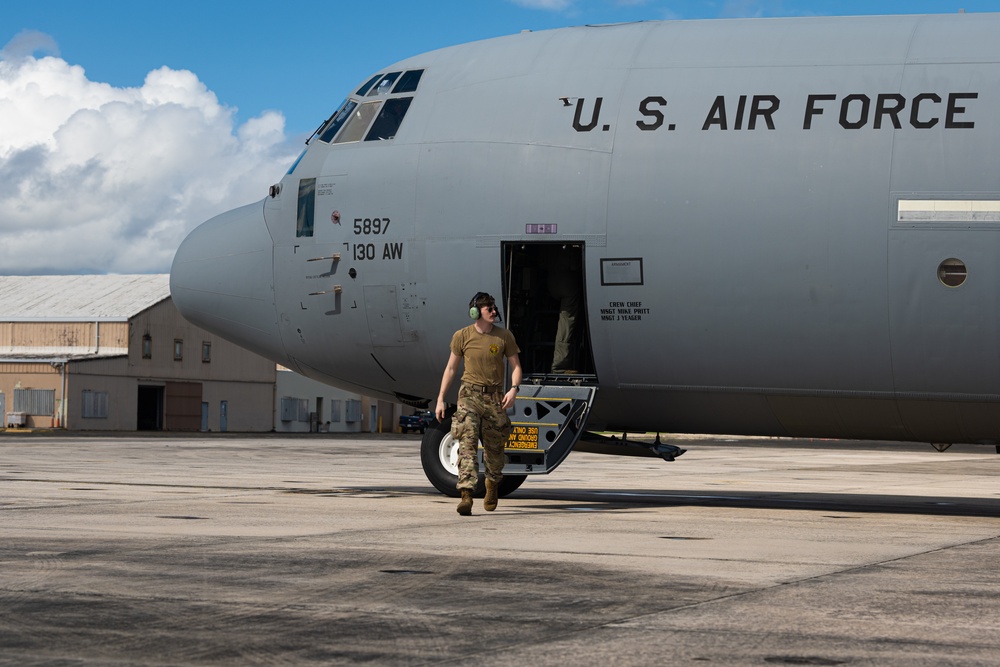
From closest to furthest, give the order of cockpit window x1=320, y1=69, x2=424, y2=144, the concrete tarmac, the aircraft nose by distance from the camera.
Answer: the concrete tarmac, cockpit window x1=320, y1=69, x2=424, y2=144, the aircraft nose

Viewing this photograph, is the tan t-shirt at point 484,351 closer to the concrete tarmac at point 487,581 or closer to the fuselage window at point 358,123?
the concrete tarmac at point 487,581

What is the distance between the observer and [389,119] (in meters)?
16.9

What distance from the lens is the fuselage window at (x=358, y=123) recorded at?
1708cm

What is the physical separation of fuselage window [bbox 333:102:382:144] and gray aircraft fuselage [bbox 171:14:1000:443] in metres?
0.04

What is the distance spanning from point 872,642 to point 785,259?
7933 millimetres

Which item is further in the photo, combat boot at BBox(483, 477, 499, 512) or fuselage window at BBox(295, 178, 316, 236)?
fuselage window at BBox(295, 178, 316, 236)

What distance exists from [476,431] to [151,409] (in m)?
62.8

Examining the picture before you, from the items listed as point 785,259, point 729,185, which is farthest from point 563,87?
point 785,259

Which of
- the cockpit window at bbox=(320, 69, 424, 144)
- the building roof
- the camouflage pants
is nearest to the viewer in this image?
the camouflage pants

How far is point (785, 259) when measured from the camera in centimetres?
1448

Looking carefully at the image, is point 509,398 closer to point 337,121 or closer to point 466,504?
point 466,504

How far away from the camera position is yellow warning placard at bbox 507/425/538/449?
15328mm

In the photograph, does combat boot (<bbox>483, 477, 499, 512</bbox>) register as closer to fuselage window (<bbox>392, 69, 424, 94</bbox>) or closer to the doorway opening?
the doorway opening

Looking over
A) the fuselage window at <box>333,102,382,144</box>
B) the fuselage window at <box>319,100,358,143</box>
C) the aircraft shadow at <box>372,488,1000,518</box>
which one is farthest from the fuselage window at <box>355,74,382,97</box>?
the aircraft shadow at <box>372,488,1000,518</box>
